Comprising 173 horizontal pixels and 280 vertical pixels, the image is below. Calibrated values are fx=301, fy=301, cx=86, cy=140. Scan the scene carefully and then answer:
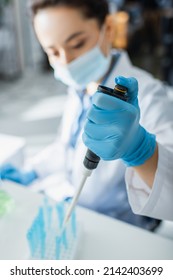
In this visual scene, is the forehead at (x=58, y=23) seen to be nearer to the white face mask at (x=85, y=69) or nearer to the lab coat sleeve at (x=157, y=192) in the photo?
the white face mask at (x=85, y=69)

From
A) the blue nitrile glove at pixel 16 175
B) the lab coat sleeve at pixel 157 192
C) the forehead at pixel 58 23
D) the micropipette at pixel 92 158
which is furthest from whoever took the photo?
the blue nitrile glove at pixel 16 175

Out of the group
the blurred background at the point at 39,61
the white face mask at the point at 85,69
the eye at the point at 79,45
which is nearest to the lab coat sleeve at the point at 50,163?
the white face mask at the point at 85,69

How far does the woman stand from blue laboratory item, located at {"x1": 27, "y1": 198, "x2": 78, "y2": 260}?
0.22 m

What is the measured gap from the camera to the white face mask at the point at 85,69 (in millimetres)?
1017

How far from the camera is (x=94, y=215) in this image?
2.67 feet

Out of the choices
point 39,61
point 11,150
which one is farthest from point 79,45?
point 39,61

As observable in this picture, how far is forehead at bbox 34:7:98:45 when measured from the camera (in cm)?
95

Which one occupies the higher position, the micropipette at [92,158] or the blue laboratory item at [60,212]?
the micropipette at [92,158]

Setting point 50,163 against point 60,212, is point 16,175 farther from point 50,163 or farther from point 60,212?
point 60,212

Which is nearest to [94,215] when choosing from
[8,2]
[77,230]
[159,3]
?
[77,230]

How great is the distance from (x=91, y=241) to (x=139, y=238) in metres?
0.12

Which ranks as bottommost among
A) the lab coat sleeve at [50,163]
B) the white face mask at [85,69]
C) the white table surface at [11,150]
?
the lab coat sleeve at [50,163]

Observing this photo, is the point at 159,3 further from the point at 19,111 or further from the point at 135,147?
the point at 135,147

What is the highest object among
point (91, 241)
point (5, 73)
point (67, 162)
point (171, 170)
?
point (171, 170)
